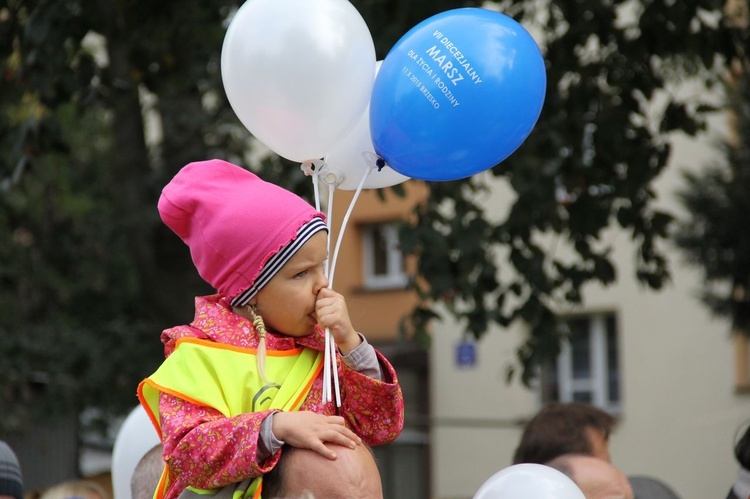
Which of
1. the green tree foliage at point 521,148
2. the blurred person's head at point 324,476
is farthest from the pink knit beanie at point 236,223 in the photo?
the green tree foliage at point 521,148

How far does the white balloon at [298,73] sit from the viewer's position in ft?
9.09

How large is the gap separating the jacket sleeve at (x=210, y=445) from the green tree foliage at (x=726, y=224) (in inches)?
275

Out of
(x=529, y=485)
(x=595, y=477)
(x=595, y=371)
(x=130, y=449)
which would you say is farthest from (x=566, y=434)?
(x=595, y=371)

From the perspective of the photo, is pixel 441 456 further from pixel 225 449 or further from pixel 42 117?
pixel 225 449

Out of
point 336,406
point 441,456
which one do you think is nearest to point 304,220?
point 336,406

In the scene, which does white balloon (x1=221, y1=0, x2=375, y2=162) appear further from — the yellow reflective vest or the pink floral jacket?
the yellow reflective vest

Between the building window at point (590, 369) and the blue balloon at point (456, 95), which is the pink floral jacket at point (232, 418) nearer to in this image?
the blue balloon at point (456, 95)

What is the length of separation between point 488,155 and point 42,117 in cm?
436

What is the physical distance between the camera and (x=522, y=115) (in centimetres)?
276

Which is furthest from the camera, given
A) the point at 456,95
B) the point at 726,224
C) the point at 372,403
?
the point at 726,224

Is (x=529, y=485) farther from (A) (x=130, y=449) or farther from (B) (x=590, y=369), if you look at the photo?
(B) (x=590, y=369)

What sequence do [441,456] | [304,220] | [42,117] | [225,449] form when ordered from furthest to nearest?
1. [441,456]
2. [42,117]
3. [304,220]
4. [225,449]

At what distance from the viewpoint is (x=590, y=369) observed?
15648 millimetres

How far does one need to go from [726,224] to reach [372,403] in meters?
6.83
